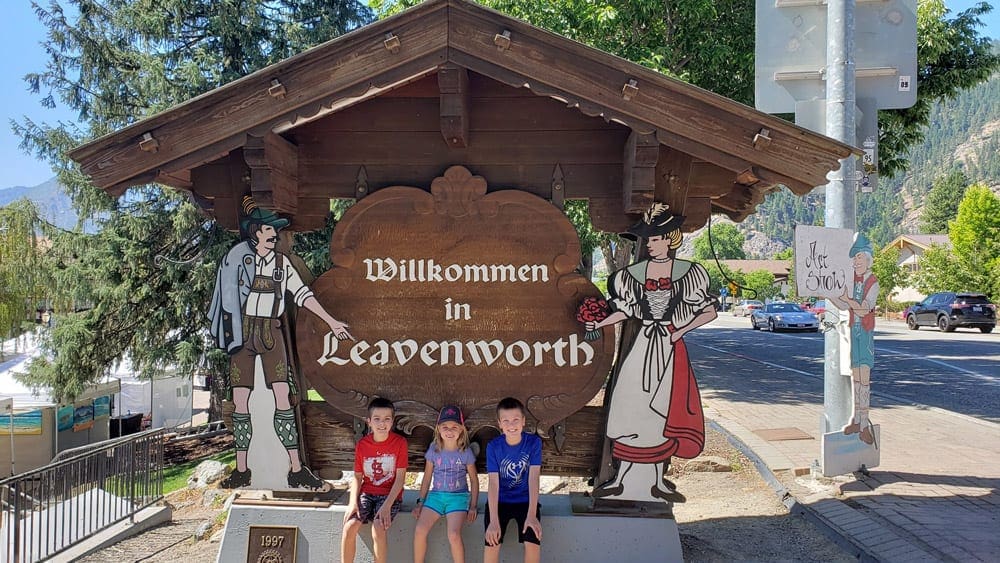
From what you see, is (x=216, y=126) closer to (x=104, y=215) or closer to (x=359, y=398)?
(x=359, y=398)

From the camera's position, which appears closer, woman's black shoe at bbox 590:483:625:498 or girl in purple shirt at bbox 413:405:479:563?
girl in purple shirt at bbox 413:405:479:563

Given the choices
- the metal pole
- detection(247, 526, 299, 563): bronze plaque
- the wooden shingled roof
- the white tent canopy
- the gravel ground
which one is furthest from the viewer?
the white tent canopy

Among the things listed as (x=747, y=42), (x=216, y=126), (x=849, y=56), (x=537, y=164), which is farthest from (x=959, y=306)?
(x=216, y=126)

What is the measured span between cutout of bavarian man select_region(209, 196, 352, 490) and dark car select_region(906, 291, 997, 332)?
31.1 meters

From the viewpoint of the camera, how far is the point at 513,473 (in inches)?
165

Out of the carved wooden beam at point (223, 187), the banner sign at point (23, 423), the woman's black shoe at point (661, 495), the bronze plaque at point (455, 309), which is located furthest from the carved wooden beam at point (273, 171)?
the banner sign at point (23, 423)

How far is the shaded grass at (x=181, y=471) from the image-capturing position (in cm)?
1270

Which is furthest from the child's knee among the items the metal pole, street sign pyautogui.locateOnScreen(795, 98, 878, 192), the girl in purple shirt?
street sign pyautogui.locateOnScreen(795, 98, 878, 192)

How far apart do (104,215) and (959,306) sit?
31.6 m

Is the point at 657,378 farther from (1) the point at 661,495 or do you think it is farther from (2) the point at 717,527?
(2) the point at 717,527

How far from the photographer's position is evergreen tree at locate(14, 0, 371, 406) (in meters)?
13.8

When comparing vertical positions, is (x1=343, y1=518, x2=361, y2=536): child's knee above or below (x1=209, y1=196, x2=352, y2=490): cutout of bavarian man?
below

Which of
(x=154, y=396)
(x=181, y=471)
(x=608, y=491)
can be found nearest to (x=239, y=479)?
(x=608, y=491)

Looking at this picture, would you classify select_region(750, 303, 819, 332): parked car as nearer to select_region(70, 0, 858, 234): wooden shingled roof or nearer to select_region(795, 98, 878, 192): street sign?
select_region(795, 98, 878, 192): street sign
